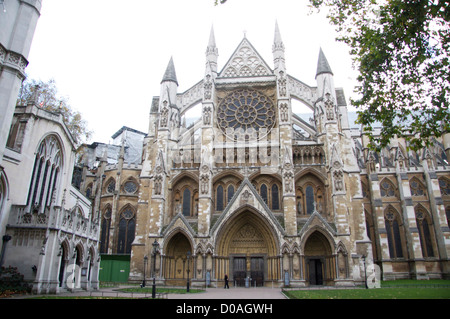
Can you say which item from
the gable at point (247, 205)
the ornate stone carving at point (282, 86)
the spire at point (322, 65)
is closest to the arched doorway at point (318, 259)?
the gable at point (247, 205)

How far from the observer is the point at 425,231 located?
3538cm

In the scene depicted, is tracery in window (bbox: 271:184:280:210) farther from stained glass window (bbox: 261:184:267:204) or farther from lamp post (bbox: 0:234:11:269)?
lamp post (bbox: 0:234:11:269)

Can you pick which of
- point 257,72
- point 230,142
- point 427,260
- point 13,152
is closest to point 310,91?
point 257,72

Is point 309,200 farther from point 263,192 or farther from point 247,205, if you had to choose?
point 247,205

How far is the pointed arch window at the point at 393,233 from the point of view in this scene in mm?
35125

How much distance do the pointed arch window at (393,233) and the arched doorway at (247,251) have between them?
17300mm

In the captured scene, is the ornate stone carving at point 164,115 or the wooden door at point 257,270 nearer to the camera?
the wooden door at point 257,270

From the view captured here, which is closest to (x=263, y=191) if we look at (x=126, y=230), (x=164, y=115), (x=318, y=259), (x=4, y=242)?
(x=318, y=259)

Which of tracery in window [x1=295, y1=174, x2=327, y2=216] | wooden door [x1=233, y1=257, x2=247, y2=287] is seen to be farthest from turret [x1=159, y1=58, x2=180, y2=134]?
wooden door [x1=233, y1=257, x2=247, y2=287]

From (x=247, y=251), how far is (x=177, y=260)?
568 centimetres

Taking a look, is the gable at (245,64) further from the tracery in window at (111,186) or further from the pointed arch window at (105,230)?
Answer: the pointed arch window at (105,230)

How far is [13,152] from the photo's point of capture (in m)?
15.9

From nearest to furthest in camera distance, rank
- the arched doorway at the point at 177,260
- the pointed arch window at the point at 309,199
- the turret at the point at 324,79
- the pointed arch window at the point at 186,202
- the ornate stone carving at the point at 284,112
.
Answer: the arched doorway at the point at 177,260, the pointed arch window at the point at 309,199, the ornate stone carving at the point at 284,112, the pointed arch window at the point at 186,202, the turret at the point at 324,79
